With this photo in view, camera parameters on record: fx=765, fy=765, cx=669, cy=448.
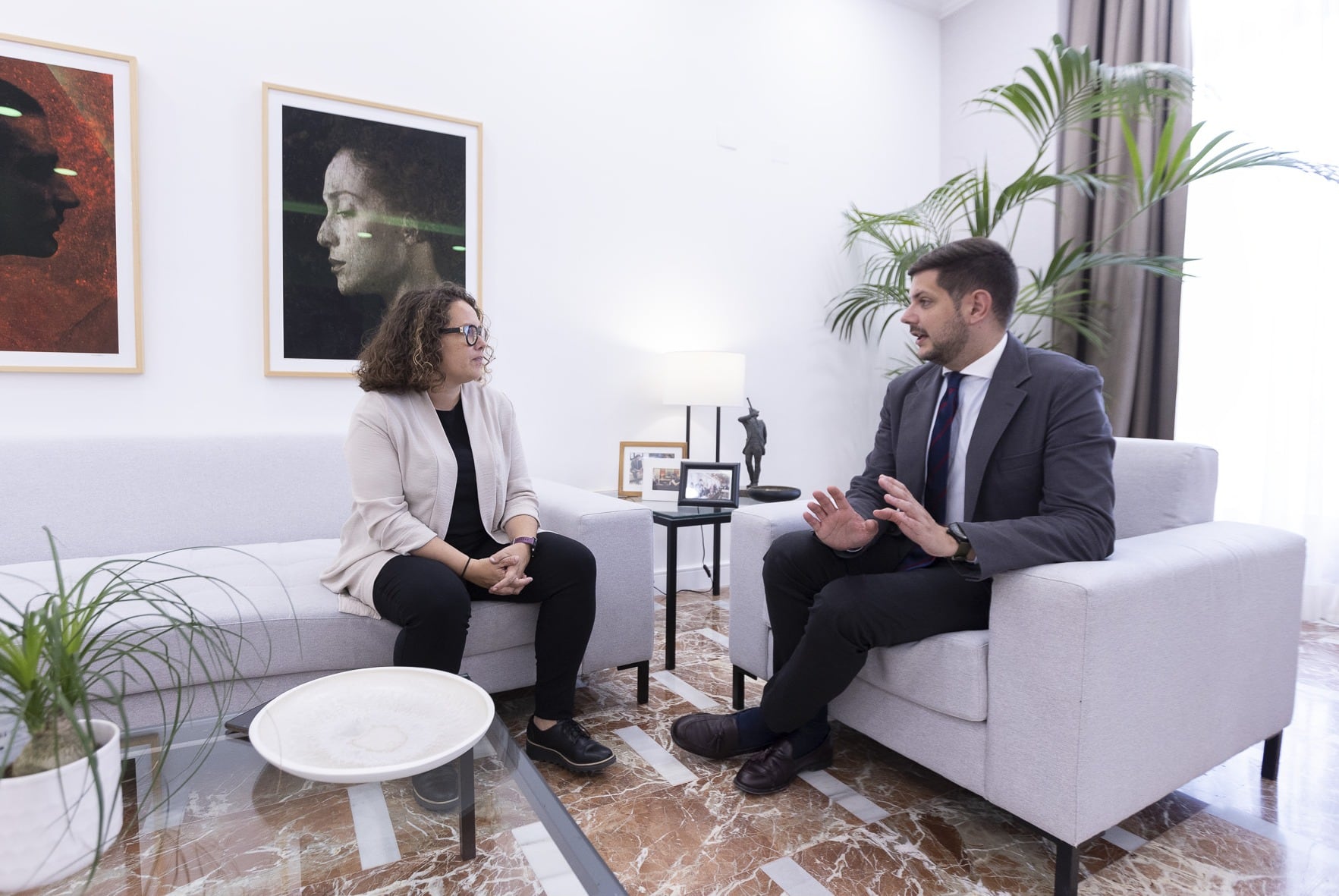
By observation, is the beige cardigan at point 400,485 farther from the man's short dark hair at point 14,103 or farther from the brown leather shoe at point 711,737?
the man's short dark hair at point 14,103

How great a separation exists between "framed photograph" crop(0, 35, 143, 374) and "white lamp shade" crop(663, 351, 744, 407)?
72.6 inches

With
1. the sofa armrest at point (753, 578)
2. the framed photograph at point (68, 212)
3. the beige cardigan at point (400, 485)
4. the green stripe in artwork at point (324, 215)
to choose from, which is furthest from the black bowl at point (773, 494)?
the framed photograph at point (68, 212)

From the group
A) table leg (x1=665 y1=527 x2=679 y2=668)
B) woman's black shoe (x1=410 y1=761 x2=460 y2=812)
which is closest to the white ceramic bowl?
woman's black shoe (x1=410 y1=761 x2=460 y2=812)

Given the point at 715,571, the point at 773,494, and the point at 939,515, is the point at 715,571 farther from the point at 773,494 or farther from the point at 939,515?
the point at 939,515

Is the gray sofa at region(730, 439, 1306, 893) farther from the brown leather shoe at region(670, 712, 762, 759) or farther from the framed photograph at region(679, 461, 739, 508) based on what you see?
the framed photograph at region(679, 461, 739, 508)

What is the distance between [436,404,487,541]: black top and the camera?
76.4 inches

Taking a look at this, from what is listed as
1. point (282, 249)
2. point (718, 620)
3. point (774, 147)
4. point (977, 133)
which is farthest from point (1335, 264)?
point (282, 249)

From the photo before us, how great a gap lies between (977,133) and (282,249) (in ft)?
11.0

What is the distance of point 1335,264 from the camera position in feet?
9.15

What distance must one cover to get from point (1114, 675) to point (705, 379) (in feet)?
6.62

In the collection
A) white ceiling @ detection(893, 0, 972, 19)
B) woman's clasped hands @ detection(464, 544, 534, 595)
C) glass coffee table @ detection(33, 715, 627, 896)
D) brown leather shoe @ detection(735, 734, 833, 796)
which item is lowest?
brown leather shoe @ detection(735, 734, 833, 796)

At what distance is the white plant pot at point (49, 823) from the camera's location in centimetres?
77

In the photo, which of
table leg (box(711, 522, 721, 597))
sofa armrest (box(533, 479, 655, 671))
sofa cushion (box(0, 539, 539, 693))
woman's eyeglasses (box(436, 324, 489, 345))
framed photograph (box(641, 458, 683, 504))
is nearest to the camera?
sofa cushion (box(0, 539, 539, 693))

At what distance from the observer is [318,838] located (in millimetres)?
953
